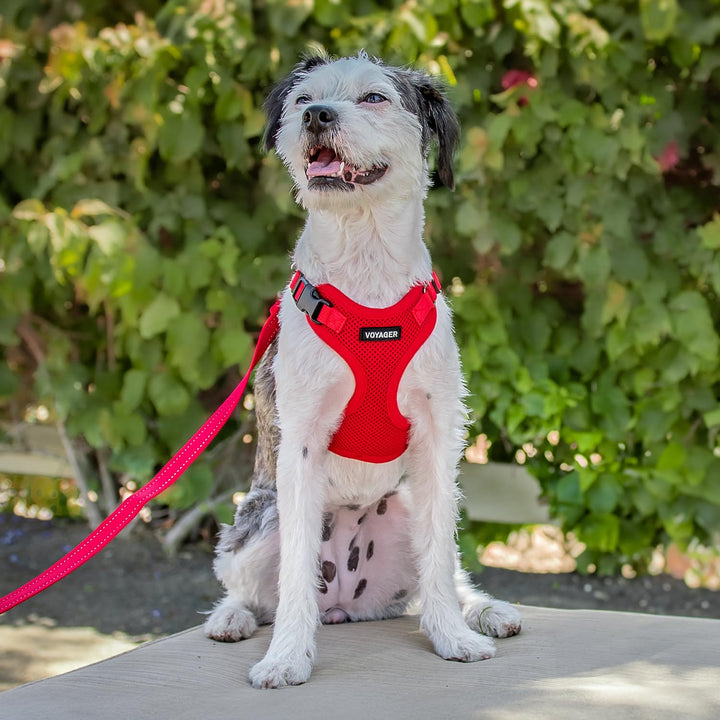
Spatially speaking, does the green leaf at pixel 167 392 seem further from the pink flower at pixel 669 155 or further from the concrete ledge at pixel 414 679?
the pink flower at pixel 669 155

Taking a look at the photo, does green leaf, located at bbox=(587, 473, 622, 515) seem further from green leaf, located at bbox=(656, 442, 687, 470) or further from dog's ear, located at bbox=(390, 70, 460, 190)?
dog's ear, located at bbox=(390, 70, 460, 190)

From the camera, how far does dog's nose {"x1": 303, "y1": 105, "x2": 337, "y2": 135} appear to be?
7.59 feet

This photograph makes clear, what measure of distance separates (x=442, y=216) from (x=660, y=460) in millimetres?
1459

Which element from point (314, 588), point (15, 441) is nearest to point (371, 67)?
point (314, 588)

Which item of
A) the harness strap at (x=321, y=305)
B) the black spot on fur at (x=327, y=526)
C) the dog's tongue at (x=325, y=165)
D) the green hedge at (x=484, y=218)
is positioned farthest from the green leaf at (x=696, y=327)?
the dog's tongue at (x=325, y=165)

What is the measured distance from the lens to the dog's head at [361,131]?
234 centimetres

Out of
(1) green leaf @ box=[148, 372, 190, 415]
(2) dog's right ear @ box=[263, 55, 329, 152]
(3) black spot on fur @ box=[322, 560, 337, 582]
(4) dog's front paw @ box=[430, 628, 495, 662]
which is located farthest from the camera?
(1) green leaf @ box=[148, 372, 190, 415]

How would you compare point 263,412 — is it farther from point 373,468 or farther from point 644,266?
point 644,266

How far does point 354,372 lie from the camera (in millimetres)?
2502

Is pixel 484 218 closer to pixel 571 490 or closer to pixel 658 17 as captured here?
pixel 658 17

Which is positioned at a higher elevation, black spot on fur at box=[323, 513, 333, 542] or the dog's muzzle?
the dog's muzzle

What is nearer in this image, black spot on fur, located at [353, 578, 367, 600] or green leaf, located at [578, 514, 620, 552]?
black spot on fur, located at [353, 578, 367, 600]

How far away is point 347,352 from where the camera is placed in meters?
2.49

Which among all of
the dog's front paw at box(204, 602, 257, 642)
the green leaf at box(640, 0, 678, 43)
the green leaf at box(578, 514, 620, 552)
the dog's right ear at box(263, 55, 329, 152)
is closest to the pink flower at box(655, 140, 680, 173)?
the green leaf at box(640, 0, 678, 43)
